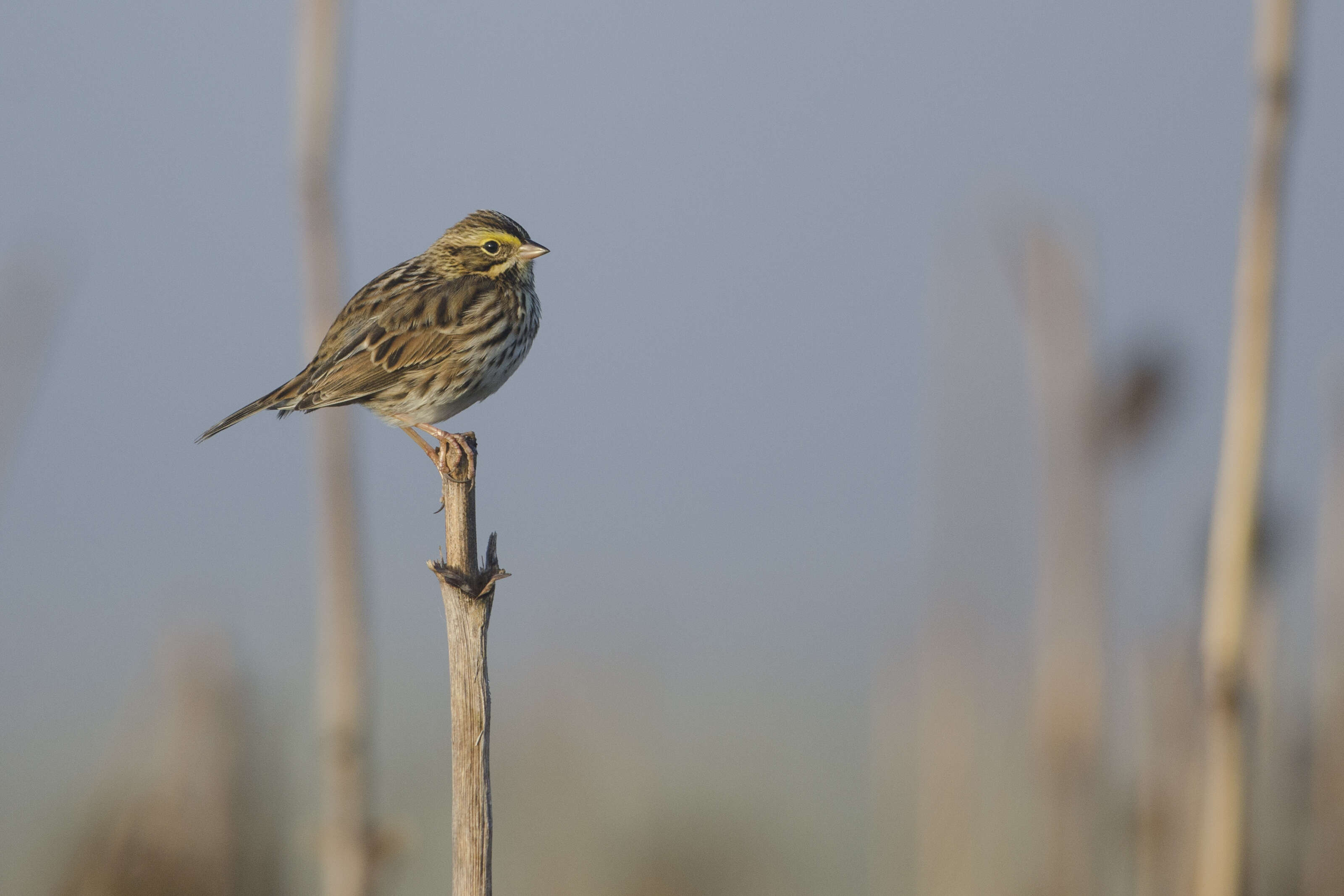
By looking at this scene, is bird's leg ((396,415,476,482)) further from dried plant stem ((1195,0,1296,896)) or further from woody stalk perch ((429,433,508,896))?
dried plant stem ((1195,0,1296,896))

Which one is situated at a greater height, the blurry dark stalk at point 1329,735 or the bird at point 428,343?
the bird at point 428,343

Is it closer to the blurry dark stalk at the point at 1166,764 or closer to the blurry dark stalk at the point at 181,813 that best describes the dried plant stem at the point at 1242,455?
the blurry dark stalk at the point at 1166,764

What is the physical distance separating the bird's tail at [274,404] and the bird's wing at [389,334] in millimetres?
50

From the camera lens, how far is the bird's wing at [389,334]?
4.32m

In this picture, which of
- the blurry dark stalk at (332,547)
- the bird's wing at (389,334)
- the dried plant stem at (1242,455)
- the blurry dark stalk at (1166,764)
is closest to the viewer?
the dried plant stem at (1242,455)

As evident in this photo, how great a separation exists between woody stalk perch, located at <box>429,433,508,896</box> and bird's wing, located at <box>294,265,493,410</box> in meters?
1.63

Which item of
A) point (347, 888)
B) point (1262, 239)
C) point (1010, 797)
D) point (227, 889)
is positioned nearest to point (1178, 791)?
point (1010, 797)

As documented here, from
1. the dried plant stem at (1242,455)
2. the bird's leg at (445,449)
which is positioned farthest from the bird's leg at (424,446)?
the dried plant stem at (1242,455)

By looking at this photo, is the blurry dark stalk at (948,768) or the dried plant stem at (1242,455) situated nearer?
the dried plant stem at (1242,455)

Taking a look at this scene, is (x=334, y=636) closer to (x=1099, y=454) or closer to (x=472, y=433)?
(x=472, y=433)

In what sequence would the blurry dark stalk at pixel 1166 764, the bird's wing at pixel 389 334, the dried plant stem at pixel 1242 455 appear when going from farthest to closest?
the blurry dark stalk at pixel 1166 764
the bird's wing at pixel 389 334
the dried plant stem at pixel 1242 455

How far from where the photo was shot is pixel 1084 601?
4684 millimetres

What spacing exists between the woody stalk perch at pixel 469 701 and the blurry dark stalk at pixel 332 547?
617 mm

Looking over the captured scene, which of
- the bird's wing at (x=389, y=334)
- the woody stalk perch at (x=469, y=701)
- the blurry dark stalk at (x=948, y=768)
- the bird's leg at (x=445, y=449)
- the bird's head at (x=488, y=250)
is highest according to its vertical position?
the bird's head at (x=488, y=250)
